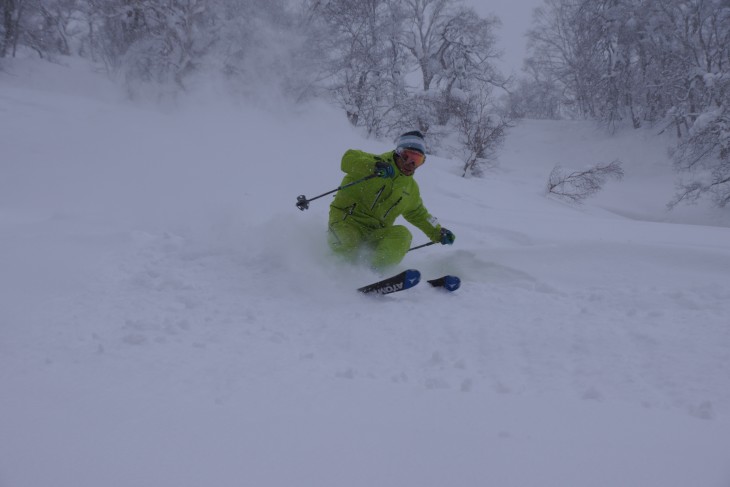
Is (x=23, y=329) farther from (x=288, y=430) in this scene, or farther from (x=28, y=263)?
(x=288, y=430)

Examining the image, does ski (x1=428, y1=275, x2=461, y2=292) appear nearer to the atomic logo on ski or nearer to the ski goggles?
the atomic logo on ski

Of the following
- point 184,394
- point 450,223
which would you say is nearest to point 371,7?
point 450,223

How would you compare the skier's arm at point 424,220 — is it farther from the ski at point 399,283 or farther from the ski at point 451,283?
the ski at point 399,283

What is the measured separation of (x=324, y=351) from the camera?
89.4 inches

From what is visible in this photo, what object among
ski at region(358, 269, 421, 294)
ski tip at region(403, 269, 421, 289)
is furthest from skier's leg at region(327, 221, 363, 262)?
ski tip at region(403, 269, 421, 289)

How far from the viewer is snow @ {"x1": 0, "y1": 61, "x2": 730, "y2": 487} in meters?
1.36

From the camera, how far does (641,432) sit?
1552mm

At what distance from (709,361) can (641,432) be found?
0.97 m

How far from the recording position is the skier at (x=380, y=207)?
12.7ft

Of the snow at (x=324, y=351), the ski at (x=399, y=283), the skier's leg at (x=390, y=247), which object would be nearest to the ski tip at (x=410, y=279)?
the ski at (x=399, y=283)

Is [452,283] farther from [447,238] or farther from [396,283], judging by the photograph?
[447,238]

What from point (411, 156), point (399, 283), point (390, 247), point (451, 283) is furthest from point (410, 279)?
point (411, 156)

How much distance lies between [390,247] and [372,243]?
1.01 feet

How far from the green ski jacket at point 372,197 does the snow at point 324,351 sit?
0.44 metres
